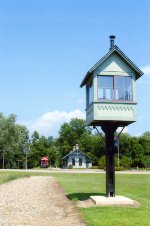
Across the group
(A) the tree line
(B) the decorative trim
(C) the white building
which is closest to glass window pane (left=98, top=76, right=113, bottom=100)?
(B) the decorative trim

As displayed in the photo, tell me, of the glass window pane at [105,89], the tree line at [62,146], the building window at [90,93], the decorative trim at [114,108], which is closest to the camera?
the decorative trim at [114,108]

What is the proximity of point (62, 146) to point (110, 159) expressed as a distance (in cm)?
11370

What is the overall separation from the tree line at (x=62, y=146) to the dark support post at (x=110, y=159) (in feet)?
235

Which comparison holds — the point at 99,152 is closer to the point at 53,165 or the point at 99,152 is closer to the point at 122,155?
the point at 122,155

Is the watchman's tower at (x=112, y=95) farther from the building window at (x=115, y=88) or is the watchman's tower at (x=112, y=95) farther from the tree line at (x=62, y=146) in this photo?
the tree line at (x=62, y=146)

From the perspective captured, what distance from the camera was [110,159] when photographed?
18.9 m

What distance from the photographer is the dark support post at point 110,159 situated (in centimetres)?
1855

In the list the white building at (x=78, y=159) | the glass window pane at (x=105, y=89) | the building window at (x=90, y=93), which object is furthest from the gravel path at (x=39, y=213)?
the white building at (x=78, y=159)

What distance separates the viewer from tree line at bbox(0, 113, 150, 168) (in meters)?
99.7

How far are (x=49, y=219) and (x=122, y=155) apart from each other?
287ft

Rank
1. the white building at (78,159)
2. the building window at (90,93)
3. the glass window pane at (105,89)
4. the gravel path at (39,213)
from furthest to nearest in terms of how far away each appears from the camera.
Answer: the white building at (78,159), the building window at (90,93), the glass window pane at (105,89), the gravel path at (39,213)

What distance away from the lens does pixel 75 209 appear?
1584cm

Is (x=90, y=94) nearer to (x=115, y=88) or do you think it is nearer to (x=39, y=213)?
(x=115, y=88)

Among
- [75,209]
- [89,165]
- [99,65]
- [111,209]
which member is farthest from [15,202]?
[89,165]
